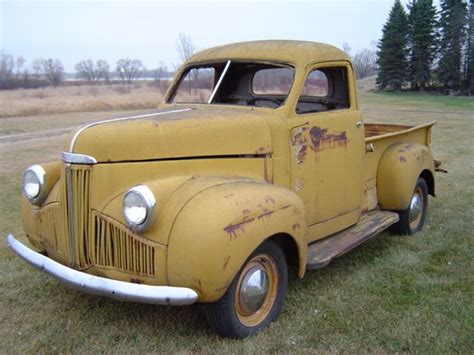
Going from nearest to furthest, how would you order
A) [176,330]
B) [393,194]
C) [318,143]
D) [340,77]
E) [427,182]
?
[176,330], [318,143], [340,77], [393,194], [427,182]

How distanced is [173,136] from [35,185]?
3.57ft

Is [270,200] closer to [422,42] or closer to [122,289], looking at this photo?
[122,289]

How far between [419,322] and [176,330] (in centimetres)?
166

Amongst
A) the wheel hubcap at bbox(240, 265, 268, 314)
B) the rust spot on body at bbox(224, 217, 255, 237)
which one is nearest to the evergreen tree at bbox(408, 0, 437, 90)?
the wheel hubcap at bbox(240, 265, 268, 314)

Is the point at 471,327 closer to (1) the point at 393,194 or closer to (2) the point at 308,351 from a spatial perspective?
(2) the point at 308,351

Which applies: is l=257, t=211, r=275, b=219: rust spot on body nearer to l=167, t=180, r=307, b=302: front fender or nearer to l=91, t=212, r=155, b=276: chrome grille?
l=167, t=180, r=307, b=302: front fender

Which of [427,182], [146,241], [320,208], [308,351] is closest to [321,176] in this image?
[320,208]

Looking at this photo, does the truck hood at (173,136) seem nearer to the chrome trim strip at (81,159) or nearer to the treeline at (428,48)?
the chrome trim strip at (81,159)

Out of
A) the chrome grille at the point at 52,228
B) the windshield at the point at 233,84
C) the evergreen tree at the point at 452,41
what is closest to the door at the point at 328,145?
the windshield at the point at 233,84

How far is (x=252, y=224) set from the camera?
299 centimetres

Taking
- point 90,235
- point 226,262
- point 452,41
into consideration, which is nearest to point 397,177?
point 226,262

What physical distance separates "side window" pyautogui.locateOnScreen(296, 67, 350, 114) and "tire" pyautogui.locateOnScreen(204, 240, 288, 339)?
1.62m

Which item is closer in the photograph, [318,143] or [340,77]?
[318,143]

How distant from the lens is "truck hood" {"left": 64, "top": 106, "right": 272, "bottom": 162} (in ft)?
10.2
